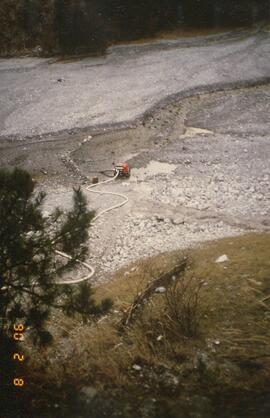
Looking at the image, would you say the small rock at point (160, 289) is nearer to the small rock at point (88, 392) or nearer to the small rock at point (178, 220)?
the small rock at point (88, 392)

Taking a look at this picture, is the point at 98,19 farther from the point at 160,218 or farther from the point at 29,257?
the point at 29,257

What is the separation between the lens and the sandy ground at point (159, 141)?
17.7 feet

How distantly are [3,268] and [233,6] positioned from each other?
1274 cm

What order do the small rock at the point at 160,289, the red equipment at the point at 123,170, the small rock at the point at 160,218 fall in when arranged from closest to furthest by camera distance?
the small rock at the point at 160,289 < the small rock at the point at 160,218 < the red equipment at the point at 123,170

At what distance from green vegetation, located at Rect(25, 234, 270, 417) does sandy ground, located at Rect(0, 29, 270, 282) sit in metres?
0.94

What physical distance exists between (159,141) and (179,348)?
191 inches

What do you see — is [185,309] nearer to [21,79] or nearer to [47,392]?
[47,392]

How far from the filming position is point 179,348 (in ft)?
11.7

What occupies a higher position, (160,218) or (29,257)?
(29,257)

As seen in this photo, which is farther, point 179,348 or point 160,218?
point 160,218

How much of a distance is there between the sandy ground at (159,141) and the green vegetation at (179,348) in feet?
3.09

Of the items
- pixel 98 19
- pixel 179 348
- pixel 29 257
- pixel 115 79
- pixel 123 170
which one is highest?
pixel 98 19
